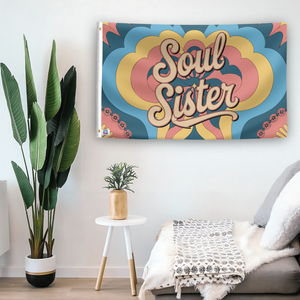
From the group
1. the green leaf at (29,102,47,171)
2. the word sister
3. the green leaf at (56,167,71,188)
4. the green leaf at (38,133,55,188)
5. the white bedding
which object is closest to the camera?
the white bedding

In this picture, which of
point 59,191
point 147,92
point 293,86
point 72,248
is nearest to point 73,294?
point 72,248

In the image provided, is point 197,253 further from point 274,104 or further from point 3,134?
point 3,134

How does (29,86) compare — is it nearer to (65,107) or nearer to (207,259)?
(65,107)

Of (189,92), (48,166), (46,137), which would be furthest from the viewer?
(189,92)

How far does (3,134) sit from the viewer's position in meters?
2.59

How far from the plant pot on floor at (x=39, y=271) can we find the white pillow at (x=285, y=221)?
4.70ft

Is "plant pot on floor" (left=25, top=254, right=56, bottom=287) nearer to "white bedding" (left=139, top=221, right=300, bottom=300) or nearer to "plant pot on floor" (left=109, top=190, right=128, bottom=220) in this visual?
"plant pot on floor" (left=109, top=190, right=128, bottom=220)

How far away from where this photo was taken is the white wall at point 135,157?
252cm

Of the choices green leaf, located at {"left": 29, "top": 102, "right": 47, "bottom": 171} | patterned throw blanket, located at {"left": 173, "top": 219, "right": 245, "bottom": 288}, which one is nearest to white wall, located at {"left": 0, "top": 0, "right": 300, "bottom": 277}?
green leaf, located at {"left": 29, "top": 102, "right": 47, "bottom": 171}

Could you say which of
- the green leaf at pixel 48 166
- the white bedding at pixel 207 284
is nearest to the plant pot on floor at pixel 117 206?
the white bedding at pixel 207 284

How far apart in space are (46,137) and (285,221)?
152cm

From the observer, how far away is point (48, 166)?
7.54 feet

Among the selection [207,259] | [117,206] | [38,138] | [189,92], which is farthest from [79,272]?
[189,92]

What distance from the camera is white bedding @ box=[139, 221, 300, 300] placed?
1458 millimetres
